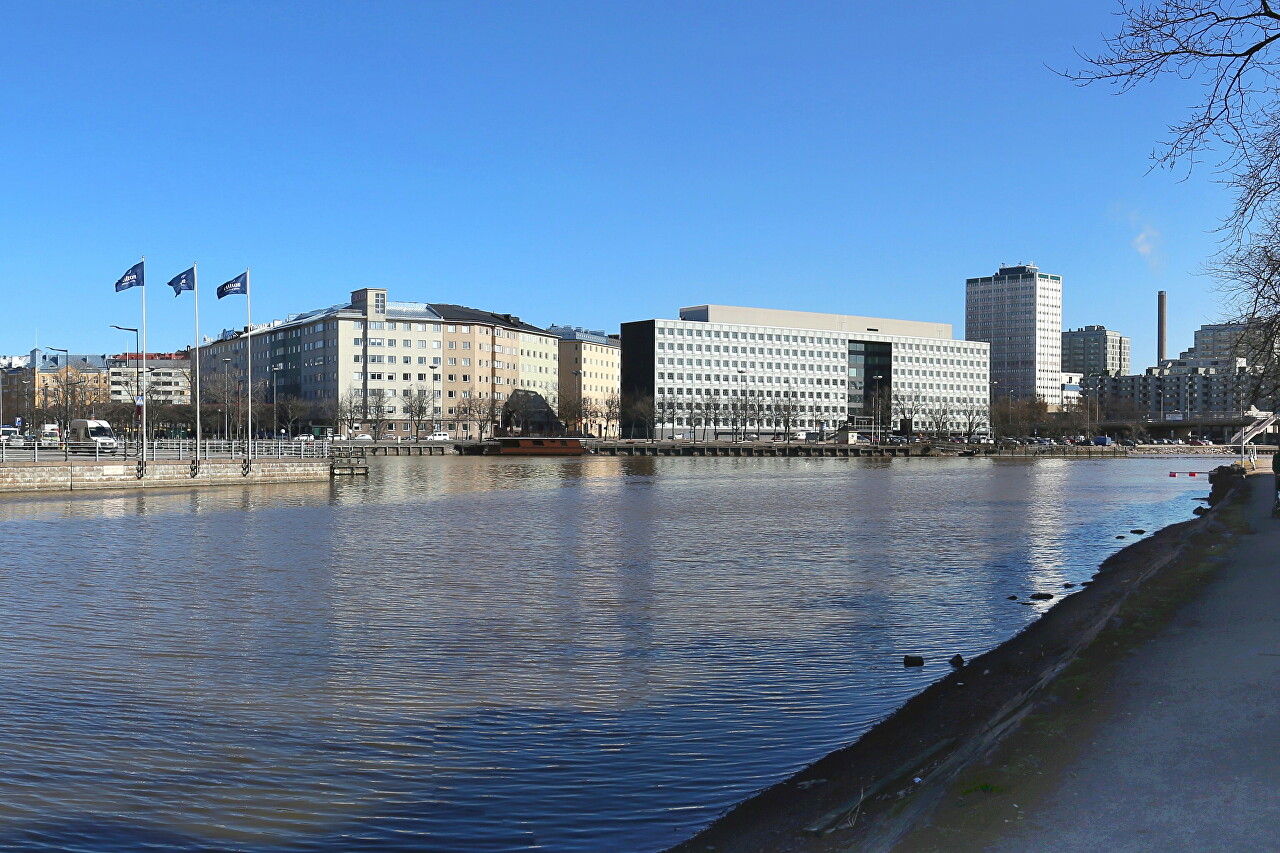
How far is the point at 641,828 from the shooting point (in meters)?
8.23

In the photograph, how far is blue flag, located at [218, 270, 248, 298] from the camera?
185ft

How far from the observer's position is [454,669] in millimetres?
13453

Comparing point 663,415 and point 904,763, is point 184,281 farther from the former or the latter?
point 663,415

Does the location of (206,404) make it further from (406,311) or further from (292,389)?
(406,311)

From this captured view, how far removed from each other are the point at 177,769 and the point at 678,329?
628ft

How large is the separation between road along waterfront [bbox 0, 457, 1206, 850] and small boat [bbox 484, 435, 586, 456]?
90.5 meters

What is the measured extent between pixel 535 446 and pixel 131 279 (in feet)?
244

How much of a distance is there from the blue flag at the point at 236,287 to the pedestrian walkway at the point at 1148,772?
5337cm

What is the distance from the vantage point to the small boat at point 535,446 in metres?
123

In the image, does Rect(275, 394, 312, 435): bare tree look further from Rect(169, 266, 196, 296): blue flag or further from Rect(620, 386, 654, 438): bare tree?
Rect(169, 266, 196, 296): blue flag

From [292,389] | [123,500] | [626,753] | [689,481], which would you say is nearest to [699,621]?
[626,753]

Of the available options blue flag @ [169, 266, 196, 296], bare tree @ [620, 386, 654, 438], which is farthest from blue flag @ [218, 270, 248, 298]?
bare tree @ [620, 386, 654, 438]

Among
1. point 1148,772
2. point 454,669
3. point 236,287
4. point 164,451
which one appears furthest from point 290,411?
point 1148,772

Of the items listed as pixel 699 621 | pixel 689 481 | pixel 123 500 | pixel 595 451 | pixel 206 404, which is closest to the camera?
pixel 699 621
